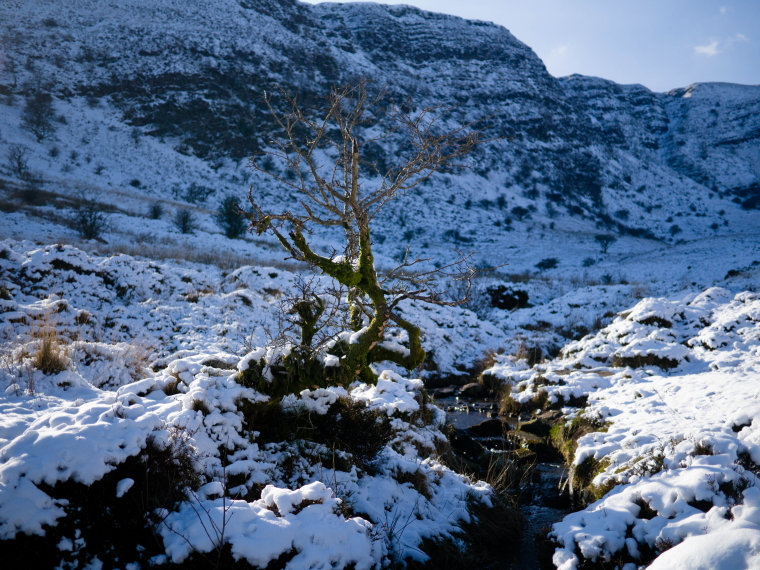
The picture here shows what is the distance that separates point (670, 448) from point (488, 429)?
4.11 metres

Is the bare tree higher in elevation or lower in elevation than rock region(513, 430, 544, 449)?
higher

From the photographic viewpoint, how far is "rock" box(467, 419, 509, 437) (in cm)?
859

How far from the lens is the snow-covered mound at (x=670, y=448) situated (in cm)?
358

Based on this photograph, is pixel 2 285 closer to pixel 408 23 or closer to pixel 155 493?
pixel 155 493

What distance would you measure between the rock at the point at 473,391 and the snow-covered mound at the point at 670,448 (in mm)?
1116

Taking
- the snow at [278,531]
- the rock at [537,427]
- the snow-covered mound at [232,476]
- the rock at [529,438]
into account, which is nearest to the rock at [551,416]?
the rock at [537,427]

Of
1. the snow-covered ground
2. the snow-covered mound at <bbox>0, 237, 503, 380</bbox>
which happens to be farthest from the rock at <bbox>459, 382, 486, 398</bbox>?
the snow-covered ground

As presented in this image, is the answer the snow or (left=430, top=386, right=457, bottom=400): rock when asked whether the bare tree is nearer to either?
the snow

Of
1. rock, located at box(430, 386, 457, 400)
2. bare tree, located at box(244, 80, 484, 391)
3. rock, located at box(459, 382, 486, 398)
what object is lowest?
rock, located at box(430, 386, 457, 400)

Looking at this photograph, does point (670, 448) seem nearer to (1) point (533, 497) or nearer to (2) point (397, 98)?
(1) point (533, 497)

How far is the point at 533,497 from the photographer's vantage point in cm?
606

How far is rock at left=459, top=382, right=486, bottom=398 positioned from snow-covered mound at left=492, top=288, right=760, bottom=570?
1116 mm

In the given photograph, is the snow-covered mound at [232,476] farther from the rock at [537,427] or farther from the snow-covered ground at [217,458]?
the rock at [537,427]

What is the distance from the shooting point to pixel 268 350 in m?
5.19
